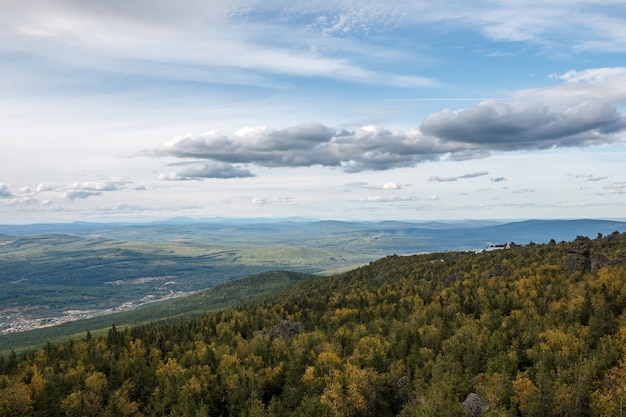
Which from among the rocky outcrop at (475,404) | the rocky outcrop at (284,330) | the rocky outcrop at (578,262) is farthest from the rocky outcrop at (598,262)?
the rocky outcrop at (284,330)

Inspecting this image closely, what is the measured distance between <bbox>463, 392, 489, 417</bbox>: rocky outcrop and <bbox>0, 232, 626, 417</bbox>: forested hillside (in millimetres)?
279

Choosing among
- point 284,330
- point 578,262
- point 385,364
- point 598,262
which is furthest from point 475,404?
point 598,262

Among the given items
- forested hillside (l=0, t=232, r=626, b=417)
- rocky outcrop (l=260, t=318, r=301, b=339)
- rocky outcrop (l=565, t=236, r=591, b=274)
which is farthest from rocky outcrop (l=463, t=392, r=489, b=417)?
rocky outcrop (l=565, t=236, r=591, b=274)

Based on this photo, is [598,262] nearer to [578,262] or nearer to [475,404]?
[578,262]

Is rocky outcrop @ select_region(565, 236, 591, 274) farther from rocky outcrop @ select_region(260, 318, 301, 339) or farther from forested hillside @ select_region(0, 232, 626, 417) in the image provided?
rocky outcrop @ select_region(260, 318, 301, 339)

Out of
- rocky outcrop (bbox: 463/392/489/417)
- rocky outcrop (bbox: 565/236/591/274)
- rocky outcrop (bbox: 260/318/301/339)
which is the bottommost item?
rocky outcrop (bbox: 260/318/301/339)

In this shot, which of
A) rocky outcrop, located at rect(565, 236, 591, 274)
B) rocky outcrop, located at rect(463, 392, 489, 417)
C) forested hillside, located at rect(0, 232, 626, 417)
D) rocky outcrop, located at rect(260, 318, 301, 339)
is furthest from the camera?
rocky outcrop, located at rect(565, 236, 591, 274)

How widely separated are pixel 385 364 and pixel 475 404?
33941mm

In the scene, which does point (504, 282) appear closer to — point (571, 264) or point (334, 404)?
point (571, 264)

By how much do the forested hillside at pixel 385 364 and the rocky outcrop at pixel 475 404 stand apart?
0.91 feet

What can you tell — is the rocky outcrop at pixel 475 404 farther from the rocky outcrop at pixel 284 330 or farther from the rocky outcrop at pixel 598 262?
the rocky outcrop at pixel 598 262

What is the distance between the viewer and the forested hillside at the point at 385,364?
90688 millimetres

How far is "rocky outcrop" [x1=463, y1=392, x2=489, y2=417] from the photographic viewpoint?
8806cm

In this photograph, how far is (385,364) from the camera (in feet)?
396
